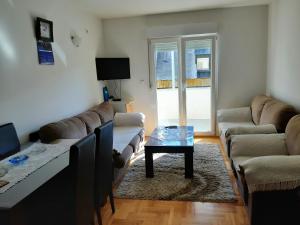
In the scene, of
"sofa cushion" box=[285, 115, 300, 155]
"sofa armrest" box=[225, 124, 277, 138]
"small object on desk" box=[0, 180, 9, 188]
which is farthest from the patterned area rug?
"small object on desk" box=[0, 180, 9, 188]

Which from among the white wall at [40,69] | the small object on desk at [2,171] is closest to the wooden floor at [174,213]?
the small object on desk at [2,171]

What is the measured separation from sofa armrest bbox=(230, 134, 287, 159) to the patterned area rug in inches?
17.6

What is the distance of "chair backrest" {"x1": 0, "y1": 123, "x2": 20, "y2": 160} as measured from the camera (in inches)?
84.5

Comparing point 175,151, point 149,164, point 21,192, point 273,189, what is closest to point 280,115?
point 175,151

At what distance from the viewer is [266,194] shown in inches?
70.9

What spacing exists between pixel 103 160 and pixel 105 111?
80.8 inches

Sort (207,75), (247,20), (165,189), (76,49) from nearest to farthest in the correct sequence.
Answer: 1. (165,189)
2. (76,49)
3. (247,20)
4. (207,75)

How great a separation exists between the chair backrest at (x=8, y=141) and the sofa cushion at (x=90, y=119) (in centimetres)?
104

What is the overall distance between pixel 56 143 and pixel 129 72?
2553 millimetres

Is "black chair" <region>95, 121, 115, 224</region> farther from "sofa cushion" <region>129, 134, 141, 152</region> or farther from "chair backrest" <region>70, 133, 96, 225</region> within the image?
"sofa cushion" <region>129, 134, 141, 152</region>

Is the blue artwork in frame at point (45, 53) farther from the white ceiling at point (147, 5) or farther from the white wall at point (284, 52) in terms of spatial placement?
the white wall at point (284, 52)

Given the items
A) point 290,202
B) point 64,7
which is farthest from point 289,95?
point 64,7

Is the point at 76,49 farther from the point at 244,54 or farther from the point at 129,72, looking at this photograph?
the point at 244,54

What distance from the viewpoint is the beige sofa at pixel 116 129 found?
268cm
